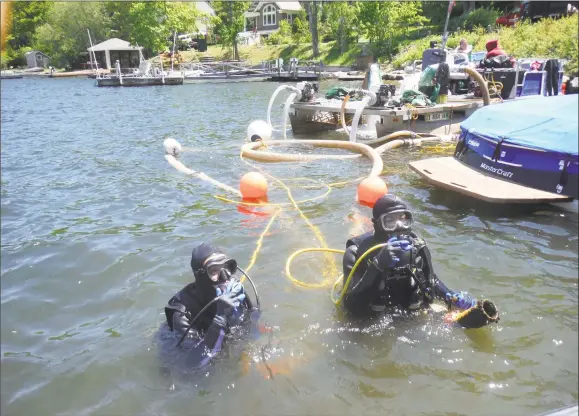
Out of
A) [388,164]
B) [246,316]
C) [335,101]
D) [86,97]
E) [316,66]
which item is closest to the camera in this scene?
[246,316]

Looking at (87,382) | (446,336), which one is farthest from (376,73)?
(87,382)

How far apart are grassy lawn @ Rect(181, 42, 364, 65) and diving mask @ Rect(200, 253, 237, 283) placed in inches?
1741

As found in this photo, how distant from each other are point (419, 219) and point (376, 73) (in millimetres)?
9276

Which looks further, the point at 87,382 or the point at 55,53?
the point at 55,53

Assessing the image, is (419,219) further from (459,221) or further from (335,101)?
(335,101)

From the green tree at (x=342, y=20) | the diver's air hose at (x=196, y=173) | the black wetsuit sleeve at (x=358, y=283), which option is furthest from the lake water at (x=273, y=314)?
the green tree at (x=342, y=20)

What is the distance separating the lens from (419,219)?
7.11 metres

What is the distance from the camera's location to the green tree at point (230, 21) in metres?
54.8

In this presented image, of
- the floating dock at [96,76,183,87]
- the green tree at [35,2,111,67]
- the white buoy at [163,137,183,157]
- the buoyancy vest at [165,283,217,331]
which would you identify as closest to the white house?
the green tree at [35,2,111,67]

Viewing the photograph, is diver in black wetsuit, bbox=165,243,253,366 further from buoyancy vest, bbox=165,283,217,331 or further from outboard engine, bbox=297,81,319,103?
outboard engine, bbox=297,81,319,103

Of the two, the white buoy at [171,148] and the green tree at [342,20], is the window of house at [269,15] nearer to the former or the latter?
the green tree at [342,20]

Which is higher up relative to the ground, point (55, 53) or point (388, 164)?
point (55, 53)

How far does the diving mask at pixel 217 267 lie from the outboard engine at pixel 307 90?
11677 mm

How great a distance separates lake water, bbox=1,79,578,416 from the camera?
11.1ft
